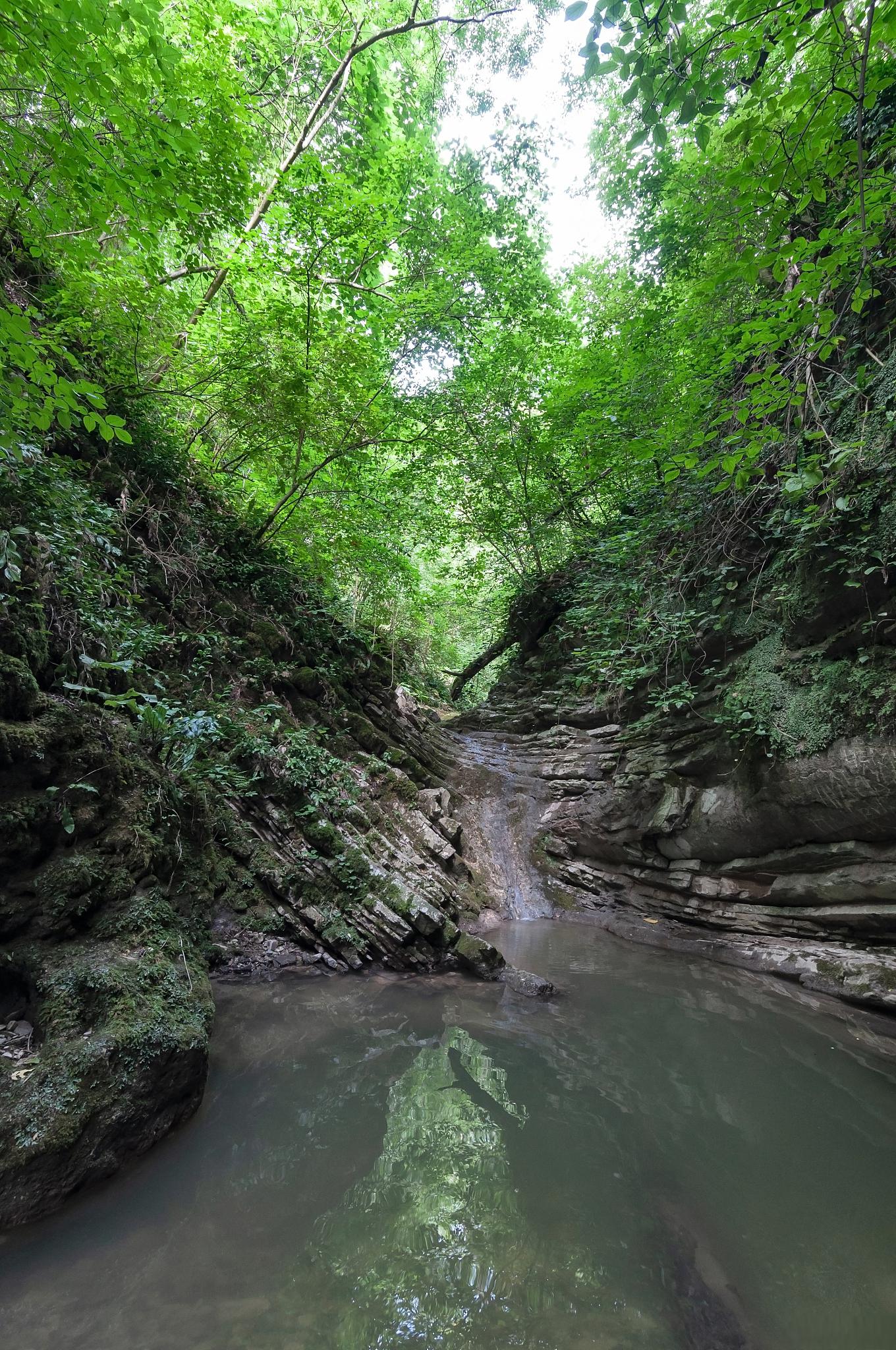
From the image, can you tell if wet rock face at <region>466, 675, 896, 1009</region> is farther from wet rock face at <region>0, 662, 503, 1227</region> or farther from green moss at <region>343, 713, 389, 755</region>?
green moss at <region>343, 713, 389, 755</region>

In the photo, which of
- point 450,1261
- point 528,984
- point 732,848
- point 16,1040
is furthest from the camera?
point 732,848

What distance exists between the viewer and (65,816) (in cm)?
363

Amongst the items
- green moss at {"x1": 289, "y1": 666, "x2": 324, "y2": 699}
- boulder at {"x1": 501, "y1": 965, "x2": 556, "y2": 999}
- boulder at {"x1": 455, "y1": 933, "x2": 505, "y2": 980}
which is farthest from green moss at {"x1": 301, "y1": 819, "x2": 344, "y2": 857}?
green moss at {"x1": 289, "y1": 666, "x2": 324, "y2": 699}

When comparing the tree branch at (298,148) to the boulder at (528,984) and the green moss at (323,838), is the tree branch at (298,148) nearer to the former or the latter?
the green moss at (323,838)

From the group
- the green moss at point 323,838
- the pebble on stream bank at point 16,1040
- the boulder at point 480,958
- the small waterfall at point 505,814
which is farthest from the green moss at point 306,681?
the pebble on stream bank at point 16,1040

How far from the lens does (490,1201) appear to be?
2770 mm

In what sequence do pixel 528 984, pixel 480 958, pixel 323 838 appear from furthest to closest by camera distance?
pixel 323 838
pixel 480 958
pixel 528 984

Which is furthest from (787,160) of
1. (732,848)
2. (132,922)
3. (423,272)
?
(423,272)

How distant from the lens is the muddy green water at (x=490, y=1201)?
213cm

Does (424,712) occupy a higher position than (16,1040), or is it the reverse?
(424,712)

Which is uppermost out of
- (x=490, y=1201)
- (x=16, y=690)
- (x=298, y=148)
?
(x=298, y=148)

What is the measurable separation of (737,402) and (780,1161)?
15.1ft

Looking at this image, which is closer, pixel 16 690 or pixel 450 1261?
pixel 450 1261

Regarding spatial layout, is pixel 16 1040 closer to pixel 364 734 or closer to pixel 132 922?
pixel 132 922
